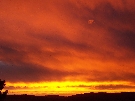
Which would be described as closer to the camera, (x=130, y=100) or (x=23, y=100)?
(x=130, y=100)

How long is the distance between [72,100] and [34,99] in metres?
19.4

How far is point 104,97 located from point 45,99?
28857 millimetres

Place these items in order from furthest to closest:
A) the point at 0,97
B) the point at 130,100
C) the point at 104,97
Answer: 1. the point at 104,97
2. the point at 130,100
3. the point at 0,97

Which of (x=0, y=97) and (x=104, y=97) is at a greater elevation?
(x=104, y=97)

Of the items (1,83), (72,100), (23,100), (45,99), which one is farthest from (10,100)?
(1,83)

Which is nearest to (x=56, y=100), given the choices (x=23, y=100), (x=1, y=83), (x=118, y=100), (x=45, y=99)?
(x=45, y=99)

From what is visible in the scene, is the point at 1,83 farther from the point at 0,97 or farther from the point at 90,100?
the point at 90,100

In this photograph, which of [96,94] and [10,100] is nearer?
[10,100]

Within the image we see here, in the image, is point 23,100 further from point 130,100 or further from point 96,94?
point 130,100

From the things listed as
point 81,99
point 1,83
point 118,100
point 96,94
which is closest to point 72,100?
point 81,99

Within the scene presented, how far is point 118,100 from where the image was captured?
11794cm

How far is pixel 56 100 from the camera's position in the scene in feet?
418

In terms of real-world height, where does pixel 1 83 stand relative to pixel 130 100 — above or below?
below

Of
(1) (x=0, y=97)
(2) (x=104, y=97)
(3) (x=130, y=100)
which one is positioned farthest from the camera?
(2) (x=104, y=97)
